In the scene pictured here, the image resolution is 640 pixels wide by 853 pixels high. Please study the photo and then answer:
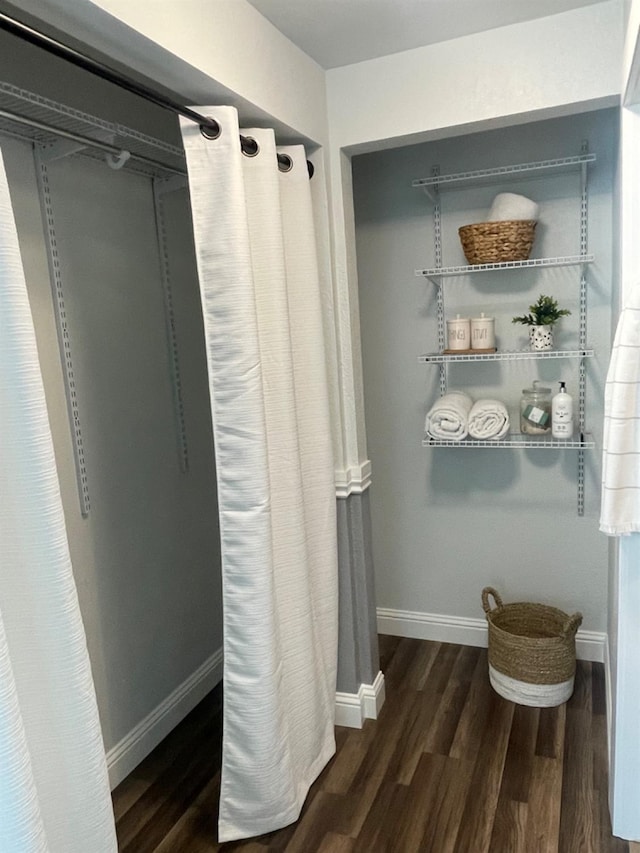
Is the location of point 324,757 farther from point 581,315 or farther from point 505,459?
point 581,315

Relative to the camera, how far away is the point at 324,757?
2.13m

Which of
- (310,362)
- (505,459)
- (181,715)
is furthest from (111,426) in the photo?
(505,459)

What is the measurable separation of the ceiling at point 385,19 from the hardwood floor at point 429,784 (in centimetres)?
227

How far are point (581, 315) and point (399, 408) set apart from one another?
0.82m

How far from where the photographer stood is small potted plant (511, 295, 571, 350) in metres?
2.36

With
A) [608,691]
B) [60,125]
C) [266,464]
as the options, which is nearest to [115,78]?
[60,125]

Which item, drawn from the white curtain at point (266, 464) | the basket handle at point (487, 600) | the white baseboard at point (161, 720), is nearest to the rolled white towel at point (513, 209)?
the white curtain at point (266, 464)

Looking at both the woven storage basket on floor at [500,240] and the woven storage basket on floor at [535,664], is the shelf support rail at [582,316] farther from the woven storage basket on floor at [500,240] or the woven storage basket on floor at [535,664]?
the woven storage basket on floor at [535,664]

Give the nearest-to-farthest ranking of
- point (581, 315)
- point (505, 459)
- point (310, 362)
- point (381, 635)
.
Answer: point (310, 362), point (581, 315), point (505, 459), point (381, 635)

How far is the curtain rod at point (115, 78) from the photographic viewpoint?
1068 millimetres

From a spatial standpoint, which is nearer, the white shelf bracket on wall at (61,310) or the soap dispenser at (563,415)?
the white shelf bracket on wall at (61,310)

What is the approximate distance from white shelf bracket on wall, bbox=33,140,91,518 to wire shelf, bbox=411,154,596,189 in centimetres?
135

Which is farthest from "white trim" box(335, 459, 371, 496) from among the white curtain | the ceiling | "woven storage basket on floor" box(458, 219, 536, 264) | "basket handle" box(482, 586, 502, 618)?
the ceiling

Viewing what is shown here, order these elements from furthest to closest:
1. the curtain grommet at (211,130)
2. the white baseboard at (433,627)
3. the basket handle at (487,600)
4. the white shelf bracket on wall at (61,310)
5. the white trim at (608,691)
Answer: the white baseboard at (433,627)
the basket handle at (487,600)
the white trim at (608,691)
the white shelf bracket on wall at (61,310)
the curtain grommet at (211,130)
